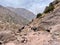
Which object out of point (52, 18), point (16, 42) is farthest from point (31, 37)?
point (52, 18)

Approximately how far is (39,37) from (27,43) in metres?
2.24

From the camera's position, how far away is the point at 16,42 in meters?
26.5

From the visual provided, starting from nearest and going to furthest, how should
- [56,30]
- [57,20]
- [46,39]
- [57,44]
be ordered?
[57,44]
[46,39]
[56,30]
[57,20]

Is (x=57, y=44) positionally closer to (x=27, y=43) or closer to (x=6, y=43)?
(x=27, y=43)

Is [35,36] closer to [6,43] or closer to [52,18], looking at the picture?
[6,43]

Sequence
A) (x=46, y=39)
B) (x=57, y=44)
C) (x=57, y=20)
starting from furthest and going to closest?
(x=57, y=20), (x=46, y=39), (x=57, y=44)

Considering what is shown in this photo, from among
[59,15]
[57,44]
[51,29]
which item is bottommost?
[57,44]

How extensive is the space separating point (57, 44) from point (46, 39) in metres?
2.64

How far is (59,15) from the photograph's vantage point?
3262 cm

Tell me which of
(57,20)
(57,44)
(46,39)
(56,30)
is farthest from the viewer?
(57,20)

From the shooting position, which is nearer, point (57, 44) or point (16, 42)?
point (57, 44)

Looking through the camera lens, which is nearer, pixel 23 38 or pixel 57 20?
pixel 23 38

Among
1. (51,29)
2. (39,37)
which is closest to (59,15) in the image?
(51,29)

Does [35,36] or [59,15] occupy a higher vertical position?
[59,15]
